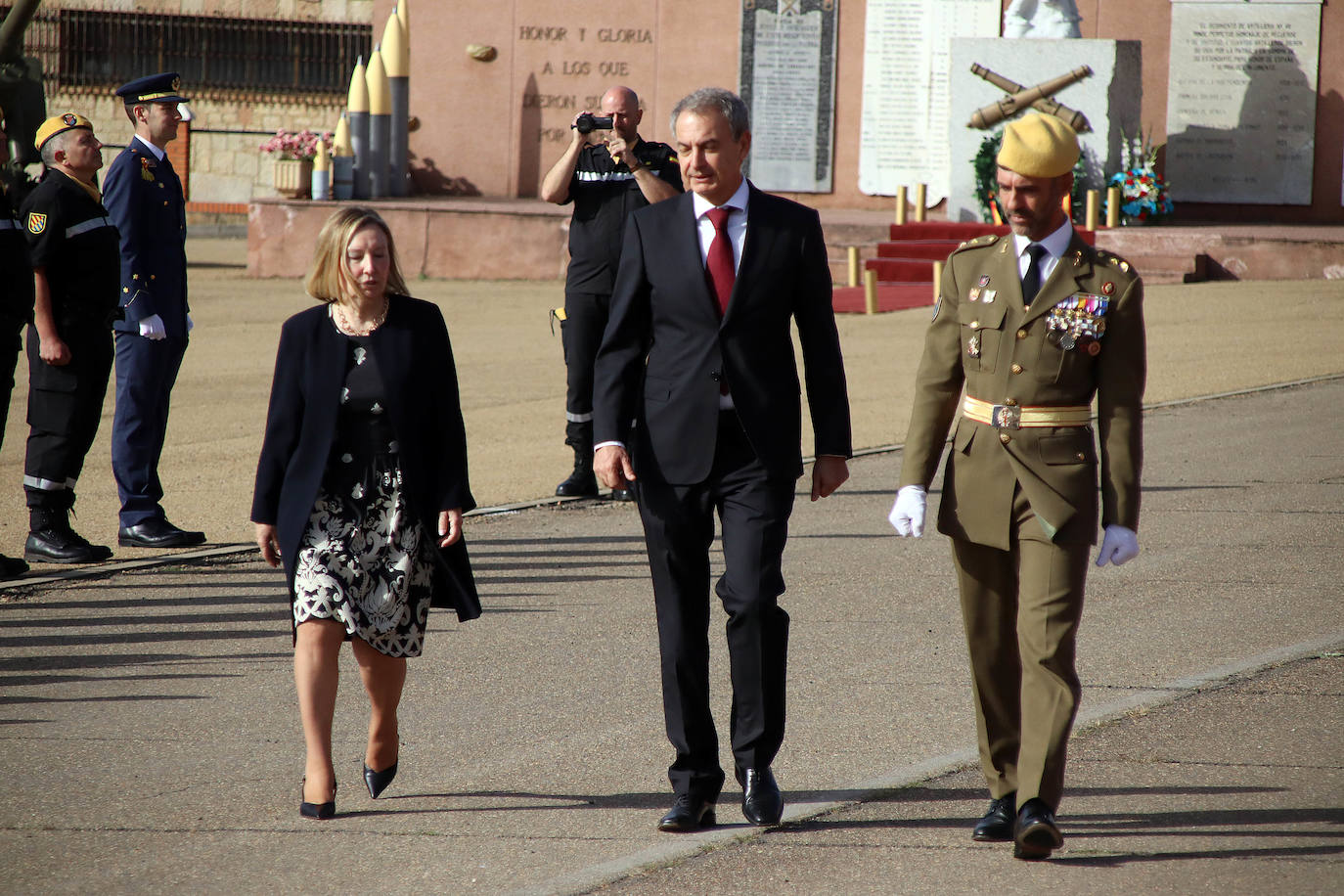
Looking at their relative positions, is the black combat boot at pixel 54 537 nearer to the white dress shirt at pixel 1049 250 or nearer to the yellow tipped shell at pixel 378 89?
the white dress shirt at pixel 1049 250

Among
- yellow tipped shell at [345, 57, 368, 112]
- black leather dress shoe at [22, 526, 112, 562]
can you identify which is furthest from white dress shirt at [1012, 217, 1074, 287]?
yellow tipped shell at [345, 57, 368, 112]

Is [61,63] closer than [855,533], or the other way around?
[855,533]

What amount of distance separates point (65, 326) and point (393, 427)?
3638 millimetres

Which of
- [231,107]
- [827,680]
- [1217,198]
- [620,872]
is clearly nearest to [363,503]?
[620,872]

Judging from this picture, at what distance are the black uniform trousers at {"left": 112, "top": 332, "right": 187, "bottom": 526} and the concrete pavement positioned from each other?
1.81ft

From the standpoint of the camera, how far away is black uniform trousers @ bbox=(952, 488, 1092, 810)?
3922 mm

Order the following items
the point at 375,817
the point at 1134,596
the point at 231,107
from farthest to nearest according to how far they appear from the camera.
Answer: the point at 231,107
the point at 1134,596
the point at 375,817

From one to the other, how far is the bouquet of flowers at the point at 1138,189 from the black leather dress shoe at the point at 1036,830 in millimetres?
18921

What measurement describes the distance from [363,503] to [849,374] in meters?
10.4

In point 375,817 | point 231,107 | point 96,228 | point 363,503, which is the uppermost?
point 231,107

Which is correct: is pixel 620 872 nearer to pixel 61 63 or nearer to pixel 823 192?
pixel 823 192

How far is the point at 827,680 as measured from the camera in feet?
18.2

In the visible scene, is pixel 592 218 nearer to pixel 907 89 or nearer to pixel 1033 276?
pixel 1033 276

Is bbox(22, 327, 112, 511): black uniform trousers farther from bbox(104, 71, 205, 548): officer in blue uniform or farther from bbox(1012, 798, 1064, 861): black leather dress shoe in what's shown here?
bbox(1012, 798, 1064, 861): black leather dress shoe
